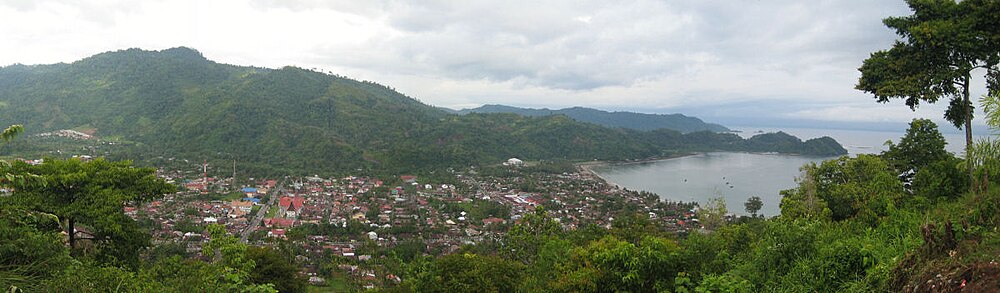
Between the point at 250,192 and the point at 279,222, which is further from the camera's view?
the point at 250,192

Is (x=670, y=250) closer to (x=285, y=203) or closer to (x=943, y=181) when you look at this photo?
(x=943, y=181)

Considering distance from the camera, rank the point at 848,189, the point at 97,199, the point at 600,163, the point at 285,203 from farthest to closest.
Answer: the point at 600,163
the point at 285,203
the point at 848,189
the point at 97,199

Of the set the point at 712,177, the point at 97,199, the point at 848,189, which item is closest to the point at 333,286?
the point at 97,199

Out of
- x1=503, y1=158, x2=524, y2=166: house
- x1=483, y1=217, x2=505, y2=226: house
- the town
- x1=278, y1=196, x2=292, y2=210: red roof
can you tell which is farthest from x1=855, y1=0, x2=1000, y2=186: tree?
x1=503, y1=158, x2=524, y2=166: house

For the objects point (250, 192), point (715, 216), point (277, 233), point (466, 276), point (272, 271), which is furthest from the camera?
point (250, 192)

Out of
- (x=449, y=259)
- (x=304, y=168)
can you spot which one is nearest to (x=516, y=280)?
(x=449, y=259)

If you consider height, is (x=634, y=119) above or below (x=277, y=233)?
above
